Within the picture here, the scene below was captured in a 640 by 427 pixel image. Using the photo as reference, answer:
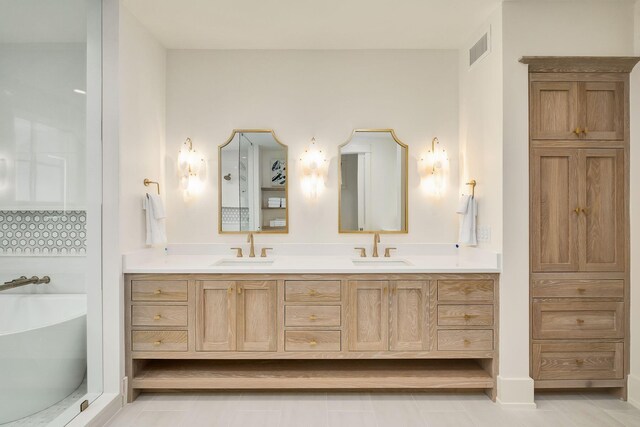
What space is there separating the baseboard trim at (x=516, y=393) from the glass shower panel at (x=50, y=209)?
2606mm

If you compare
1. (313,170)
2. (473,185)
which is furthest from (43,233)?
(473,185)

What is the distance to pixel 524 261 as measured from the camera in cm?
256

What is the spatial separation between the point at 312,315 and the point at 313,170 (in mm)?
1228

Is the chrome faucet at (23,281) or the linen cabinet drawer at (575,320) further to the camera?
the linen cabinet drawer at (575,320)

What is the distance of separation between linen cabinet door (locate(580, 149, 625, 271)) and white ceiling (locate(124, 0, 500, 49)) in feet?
4.19

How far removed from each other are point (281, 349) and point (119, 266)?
1.19 m

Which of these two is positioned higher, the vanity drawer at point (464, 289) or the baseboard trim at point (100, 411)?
the vanity drawer at point (464, 289)

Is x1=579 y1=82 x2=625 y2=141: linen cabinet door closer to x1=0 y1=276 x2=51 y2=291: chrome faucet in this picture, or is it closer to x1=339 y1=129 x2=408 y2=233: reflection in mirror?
x1=339 y1=129 x2=408 y2=233: reflection in mirror

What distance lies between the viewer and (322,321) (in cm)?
260

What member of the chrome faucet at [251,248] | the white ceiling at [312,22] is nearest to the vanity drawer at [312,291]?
the chrome faucet at [251,248]

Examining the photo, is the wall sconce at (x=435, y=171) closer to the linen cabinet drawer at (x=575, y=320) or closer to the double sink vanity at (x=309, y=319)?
the double sink vanity at (x=309, y=319)

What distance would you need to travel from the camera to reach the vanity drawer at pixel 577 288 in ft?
8.42

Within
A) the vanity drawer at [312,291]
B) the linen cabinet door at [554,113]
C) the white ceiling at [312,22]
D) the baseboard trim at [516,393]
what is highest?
the white ceiling at [312,22]

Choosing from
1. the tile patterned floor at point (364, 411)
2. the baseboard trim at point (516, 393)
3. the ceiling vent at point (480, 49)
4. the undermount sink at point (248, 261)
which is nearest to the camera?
the tile patterned floor at point (364, 411)
